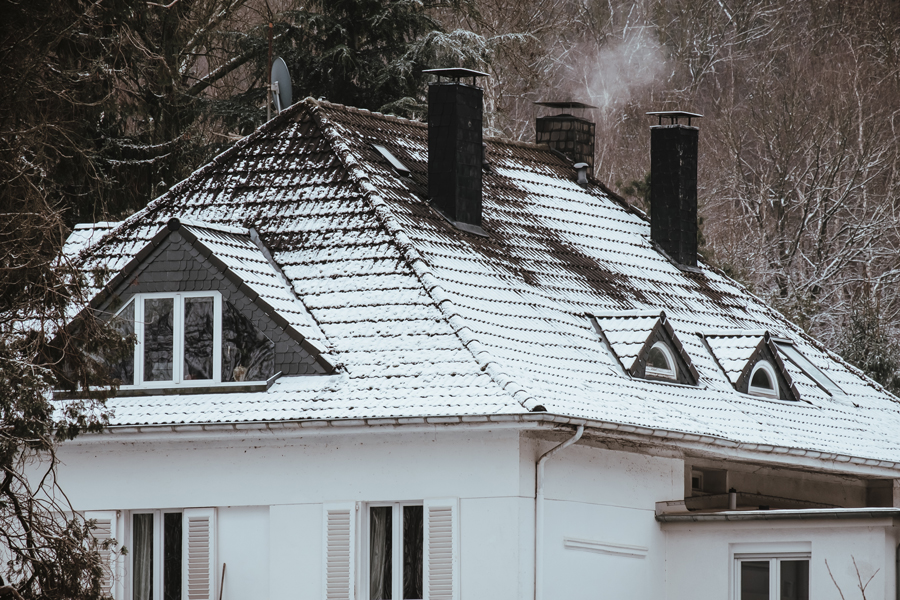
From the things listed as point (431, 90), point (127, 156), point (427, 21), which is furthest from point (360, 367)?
point (427, 21)

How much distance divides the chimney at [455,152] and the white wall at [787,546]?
16.2ft

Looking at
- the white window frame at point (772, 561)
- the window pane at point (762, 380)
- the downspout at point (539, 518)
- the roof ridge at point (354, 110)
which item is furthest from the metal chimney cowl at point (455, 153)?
the white window frame at point (772, 561)

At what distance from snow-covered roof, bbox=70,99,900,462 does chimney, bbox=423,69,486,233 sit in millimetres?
281

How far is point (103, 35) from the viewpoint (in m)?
16.0

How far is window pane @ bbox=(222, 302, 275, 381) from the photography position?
16.8 m

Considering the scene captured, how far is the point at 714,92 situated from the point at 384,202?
35191 mm

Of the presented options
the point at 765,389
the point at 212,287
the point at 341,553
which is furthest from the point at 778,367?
the point at 212,287

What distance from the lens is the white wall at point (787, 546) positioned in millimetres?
16844

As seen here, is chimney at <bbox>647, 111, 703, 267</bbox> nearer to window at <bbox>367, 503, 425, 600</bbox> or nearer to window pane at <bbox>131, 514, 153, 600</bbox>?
window at <bbox>367, 503, 425, 600</bbox>

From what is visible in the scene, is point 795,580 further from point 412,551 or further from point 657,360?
point 412,551

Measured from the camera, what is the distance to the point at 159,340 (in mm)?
17047

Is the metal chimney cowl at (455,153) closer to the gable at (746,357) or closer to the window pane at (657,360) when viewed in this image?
the window pane at (657,360)

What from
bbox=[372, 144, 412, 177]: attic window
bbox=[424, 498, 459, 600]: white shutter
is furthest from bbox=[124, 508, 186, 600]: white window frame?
bbox=[372, 144, 412, 177]: attic window

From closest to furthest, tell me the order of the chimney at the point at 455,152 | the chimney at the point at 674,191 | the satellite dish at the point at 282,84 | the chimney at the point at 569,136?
the chimney at the point at 455,152 < the satellite dish at the point at 282,84 < the chimney at the point at 674,191 < the chimney at the point at 569,136
